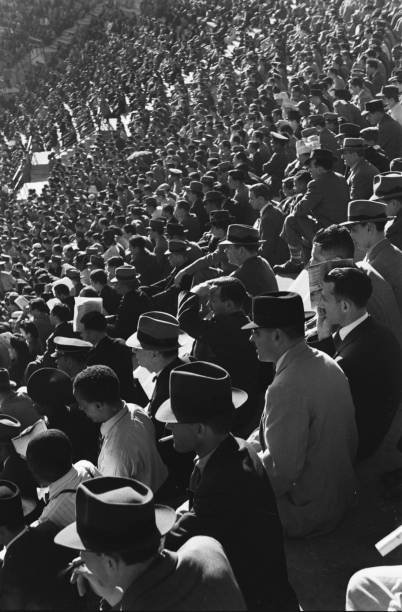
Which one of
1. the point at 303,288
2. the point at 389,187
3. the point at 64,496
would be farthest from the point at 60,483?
the point at 303,288

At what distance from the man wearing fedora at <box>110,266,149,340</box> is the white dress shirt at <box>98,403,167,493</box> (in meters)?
3.75

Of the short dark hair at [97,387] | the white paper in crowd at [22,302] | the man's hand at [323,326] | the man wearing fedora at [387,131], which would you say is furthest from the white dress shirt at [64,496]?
the white paper in crowd at [22,302]

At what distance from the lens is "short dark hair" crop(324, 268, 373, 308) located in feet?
14.2

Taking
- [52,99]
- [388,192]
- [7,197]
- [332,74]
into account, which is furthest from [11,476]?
[52,99]

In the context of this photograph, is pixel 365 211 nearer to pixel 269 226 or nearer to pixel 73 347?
pixel 73 347

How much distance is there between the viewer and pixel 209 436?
3305mm

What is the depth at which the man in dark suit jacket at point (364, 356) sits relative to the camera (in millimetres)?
4328

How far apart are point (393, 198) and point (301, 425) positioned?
3.28 meters

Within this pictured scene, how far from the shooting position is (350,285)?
436 cm

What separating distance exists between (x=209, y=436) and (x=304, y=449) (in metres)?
0.68

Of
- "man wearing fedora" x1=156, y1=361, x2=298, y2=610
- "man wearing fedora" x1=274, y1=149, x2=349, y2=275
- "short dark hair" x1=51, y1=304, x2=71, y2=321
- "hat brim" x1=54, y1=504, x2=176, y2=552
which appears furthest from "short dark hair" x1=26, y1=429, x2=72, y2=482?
"man wearing fedora" x1=274, y1=149, x2=349, y2=275

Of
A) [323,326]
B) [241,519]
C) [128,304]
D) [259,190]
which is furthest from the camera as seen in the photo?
[259,190]

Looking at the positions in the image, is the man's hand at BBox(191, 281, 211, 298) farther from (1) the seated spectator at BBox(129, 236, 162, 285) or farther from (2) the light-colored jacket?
(1) the seated spectator at BBox(129, 236, 162, 285)

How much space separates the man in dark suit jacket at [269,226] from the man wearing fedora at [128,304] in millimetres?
1724
